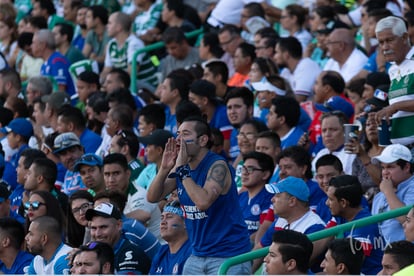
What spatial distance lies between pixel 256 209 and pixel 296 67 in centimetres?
348

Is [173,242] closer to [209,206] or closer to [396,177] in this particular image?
[209,206]

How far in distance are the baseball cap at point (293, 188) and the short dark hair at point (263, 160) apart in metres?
0.95

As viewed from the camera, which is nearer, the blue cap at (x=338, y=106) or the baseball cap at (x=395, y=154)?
the baseball cap at (x=395, y=154)

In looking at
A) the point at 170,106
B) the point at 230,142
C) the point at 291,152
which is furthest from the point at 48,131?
the point at 291,152

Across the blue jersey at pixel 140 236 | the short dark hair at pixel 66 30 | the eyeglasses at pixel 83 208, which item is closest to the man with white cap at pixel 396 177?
the blue jersey at pixel 140 236

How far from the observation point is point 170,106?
44.3ft

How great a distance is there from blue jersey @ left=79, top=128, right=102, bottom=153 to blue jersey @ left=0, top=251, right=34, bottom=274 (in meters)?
2.93

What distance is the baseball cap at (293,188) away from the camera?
9625mm

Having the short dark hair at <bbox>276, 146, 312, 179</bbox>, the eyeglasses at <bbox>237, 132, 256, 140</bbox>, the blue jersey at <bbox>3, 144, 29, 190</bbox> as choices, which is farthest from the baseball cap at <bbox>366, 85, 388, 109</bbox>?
the blue jersey at <bbox>3, 144, 29, 190</bbox>

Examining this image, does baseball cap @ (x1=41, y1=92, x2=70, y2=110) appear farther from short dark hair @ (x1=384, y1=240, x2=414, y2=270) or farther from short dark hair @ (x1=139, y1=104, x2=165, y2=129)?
short dark hair @ (x1=384, y1=240, x2=414, y2=270)

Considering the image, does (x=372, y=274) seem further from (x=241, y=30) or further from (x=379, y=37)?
(x=241, y=30)

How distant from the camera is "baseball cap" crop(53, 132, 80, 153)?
42.1 ft

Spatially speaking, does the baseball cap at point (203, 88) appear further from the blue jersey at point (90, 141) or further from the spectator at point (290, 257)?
the spectator at point (290, 257)

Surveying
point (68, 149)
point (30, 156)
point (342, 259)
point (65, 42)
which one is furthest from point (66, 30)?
point (342, 259)
